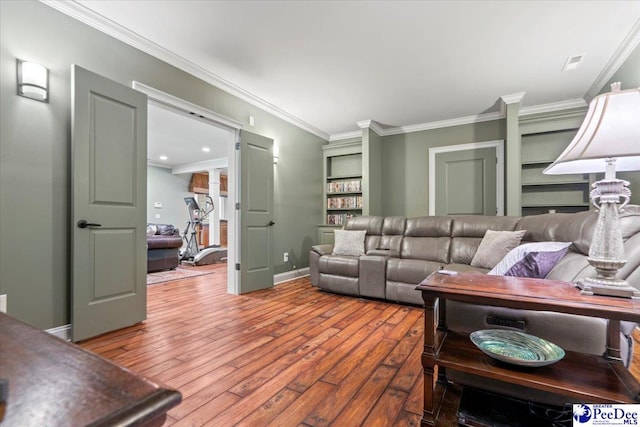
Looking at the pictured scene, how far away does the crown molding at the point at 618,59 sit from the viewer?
8.34 feet

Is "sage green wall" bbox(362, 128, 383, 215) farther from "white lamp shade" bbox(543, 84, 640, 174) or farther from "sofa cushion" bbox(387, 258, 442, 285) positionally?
"white lamp shade" bbox(543, 84, 640, 174)

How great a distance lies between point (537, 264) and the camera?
1596 mm

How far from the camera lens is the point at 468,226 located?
346 cm

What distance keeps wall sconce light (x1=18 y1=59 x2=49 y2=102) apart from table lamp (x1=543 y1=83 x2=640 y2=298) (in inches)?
123

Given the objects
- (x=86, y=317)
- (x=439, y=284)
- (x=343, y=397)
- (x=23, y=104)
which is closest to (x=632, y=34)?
(x=439, y=284)

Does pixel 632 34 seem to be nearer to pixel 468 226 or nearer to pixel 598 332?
pixel 468 226

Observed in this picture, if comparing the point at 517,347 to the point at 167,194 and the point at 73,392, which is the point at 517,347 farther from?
the point at 167,194

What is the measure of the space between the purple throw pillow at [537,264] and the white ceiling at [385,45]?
194cm

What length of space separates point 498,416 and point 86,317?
2684 millimetres

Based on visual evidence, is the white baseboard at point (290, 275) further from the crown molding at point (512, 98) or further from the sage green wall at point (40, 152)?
the crown molding at point (512, 98)

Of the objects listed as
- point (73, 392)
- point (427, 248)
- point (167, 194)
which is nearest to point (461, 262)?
point (427, 248)

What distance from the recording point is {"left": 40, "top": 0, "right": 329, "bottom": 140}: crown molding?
7.19 feet

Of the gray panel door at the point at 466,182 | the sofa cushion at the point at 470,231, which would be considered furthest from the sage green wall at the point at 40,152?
the gray panel door at the point at 466,182

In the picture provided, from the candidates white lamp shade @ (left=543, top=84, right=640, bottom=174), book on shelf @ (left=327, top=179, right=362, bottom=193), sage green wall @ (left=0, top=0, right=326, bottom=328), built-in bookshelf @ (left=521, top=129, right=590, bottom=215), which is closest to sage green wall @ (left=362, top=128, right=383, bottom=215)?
book on shelf @ (left=327, top=179, right=362, bottom=193)
